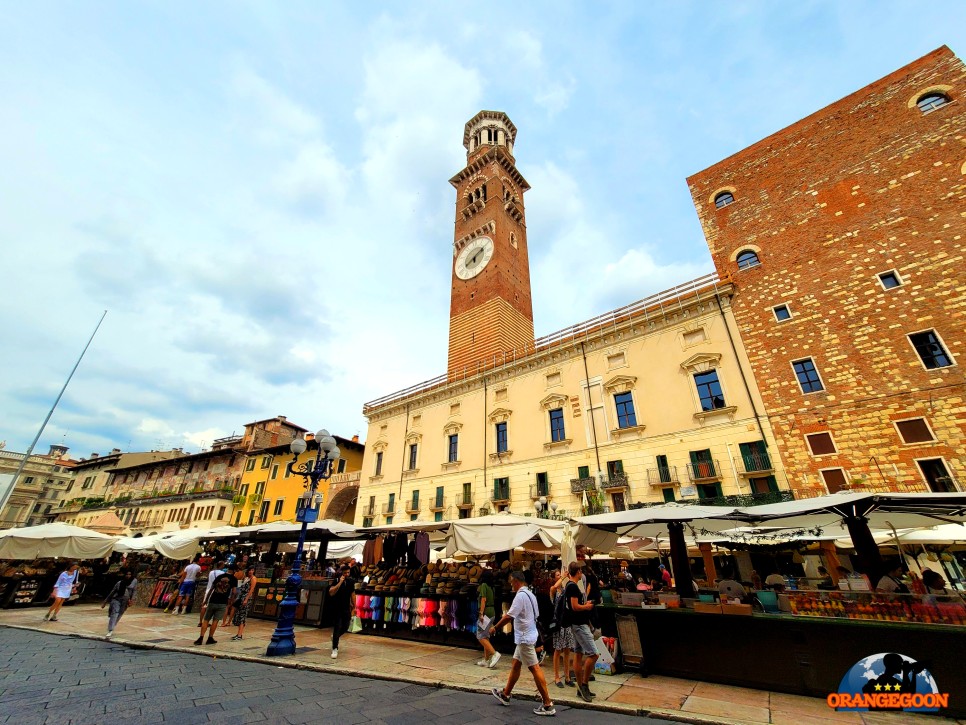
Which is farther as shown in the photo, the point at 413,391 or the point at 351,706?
the point at 413,391

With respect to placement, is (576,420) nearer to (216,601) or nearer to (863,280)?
(863,280)

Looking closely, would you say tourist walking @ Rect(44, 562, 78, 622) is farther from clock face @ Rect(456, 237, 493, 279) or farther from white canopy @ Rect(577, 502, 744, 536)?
clock face @ Rect(456, 237, 493, 279)

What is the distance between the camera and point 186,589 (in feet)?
46.2

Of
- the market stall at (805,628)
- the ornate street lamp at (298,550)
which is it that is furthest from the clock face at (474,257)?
the market stall at (805,628)

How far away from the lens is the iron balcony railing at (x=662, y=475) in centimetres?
1731

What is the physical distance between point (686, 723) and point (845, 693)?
2583mm

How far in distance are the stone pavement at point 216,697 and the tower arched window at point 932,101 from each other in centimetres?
2826

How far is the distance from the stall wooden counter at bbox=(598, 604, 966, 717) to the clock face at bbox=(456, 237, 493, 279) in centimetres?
3104

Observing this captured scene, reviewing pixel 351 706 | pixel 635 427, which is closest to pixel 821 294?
pixel 635 427

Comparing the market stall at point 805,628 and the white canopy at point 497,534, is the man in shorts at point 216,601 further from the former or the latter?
the market stall at point 805,628

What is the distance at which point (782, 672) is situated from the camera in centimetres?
601

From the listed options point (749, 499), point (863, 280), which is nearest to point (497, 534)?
point (749, 499)

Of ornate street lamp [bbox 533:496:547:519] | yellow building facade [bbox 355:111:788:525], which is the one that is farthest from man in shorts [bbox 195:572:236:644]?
ornate street lamp [bbox 533:496:547:519]

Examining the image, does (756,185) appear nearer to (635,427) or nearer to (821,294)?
(821,294)
